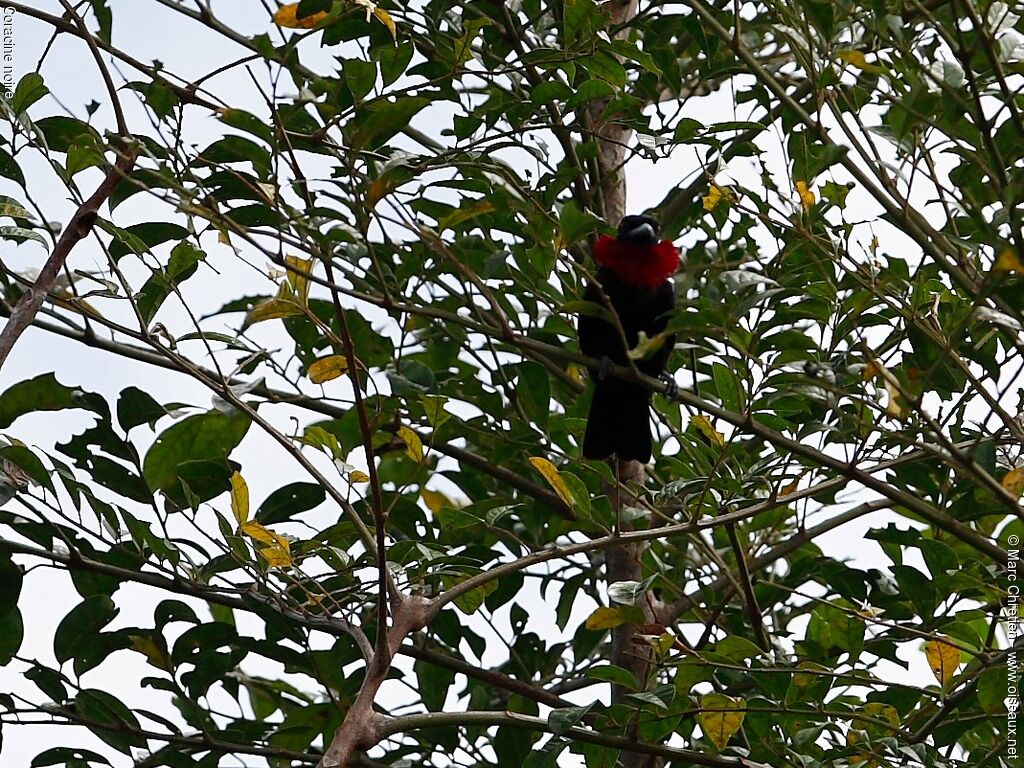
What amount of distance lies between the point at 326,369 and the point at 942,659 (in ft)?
4.51

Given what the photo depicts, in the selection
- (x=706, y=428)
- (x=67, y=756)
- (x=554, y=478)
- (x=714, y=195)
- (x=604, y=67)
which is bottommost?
(x=67, y=756)

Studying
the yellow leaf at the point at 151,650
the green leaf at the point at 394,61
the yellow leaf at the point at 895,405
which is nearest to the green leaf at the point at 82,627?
the yellow leaf at the point at 151,650

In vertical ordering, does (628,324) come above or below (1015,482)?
above

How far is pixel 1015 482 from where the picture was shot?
79.9 inches

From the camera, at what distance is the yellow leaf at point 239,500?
2.46 meters

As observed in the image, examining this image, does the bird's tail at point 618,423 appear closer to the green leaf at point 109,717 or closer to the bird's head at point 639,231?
the bird's head at point 639,231

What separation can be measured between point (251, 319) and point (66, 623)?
107cm

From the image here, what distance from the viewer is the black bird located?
332 cm

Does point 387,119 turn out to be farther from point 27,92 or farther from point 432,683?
point 432,683

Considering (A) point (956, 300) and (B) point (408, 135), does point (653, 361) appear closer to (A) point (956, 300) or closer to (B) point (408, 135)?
(B) point (408, 135)

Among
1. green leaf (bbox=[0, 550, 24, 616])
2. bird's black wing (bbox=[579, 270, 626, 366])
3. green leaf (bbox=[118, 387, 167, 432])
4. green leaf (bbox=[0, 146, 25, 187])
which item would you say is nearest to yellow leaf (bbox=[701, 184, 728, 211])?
bird's black wing (bbox=[579, 270, 626, 366])

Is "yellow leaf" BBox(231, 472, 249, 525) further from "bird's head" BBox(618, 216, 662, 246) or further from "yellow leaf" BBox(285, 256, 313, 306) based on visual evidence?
"bird's head" BBox(618, 216, 662, 246)

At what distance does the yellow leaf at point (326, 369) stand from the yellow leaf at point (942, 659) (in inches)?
51.6

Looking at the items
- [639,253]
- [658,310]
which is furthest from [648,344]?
[658,310]
